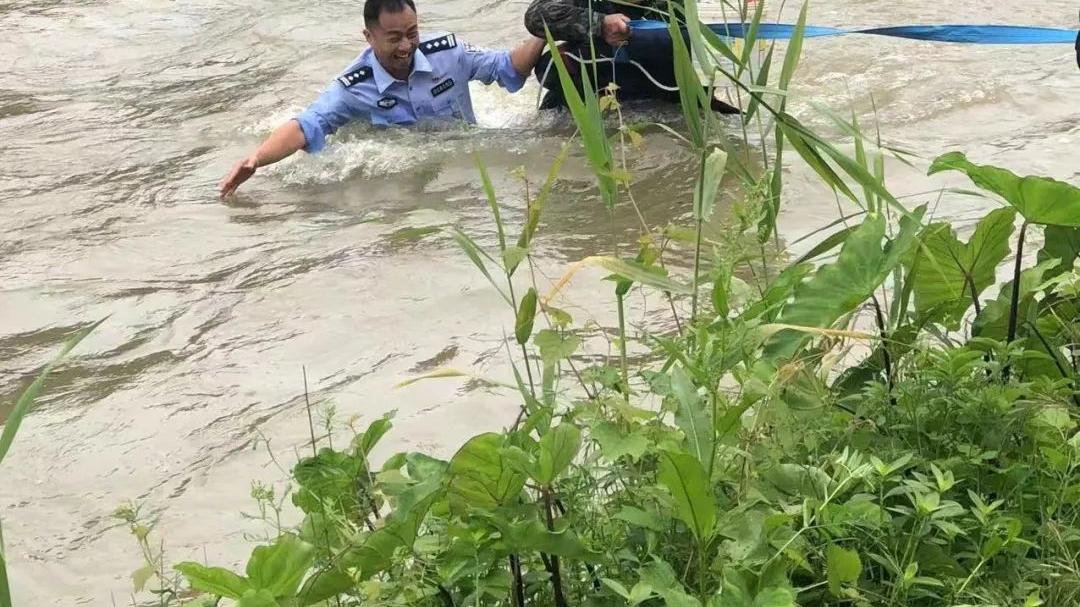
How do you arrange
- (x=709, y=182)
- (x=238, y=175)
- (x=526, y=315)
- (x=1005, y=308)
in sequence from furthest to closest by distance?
(x=238, y=175) → (x=1005, y=308) → (x=709, y=182) → (x=526, y=315)

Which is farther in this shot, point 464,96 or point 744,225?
point 464,96

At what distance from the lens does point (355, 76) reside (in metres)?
5.20

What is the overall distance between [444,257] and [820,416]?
84.5 inches

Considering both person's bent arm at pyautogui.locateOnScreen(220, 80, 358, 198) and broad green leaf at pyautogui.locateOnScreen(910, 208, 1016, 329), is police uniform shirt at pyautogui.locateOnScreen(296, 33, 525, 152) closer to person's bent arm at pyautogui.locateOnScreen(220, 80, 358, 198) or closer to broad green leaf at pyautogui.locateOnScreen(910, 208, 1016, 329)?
person's bent arm at pyautogui.locateOnScreen(220, 80, 358, 198)

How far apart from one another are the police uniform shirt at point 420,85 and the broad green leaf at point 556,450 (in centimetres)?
377

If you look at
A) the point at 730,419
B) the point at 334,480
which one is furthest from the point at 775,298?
the point at 334,480

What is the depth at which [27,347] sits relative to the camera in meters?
3.36

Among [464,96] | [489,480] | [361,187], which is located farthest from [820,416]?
[464,96]

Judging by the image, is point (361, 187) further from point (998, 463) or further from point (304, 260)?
point (998, 463)

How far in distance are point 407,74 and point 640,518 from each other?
4014mm

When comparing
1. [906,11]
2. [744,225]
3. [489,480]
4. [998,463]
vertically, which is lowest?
[906,11]

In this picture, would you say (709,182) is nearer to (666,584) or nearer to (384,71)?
(666,584)

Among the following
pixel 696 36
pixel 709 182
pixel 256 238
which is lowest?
pixel 256 238

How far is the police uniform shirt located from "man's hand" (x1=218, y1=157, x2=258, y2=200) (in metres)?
0.63
